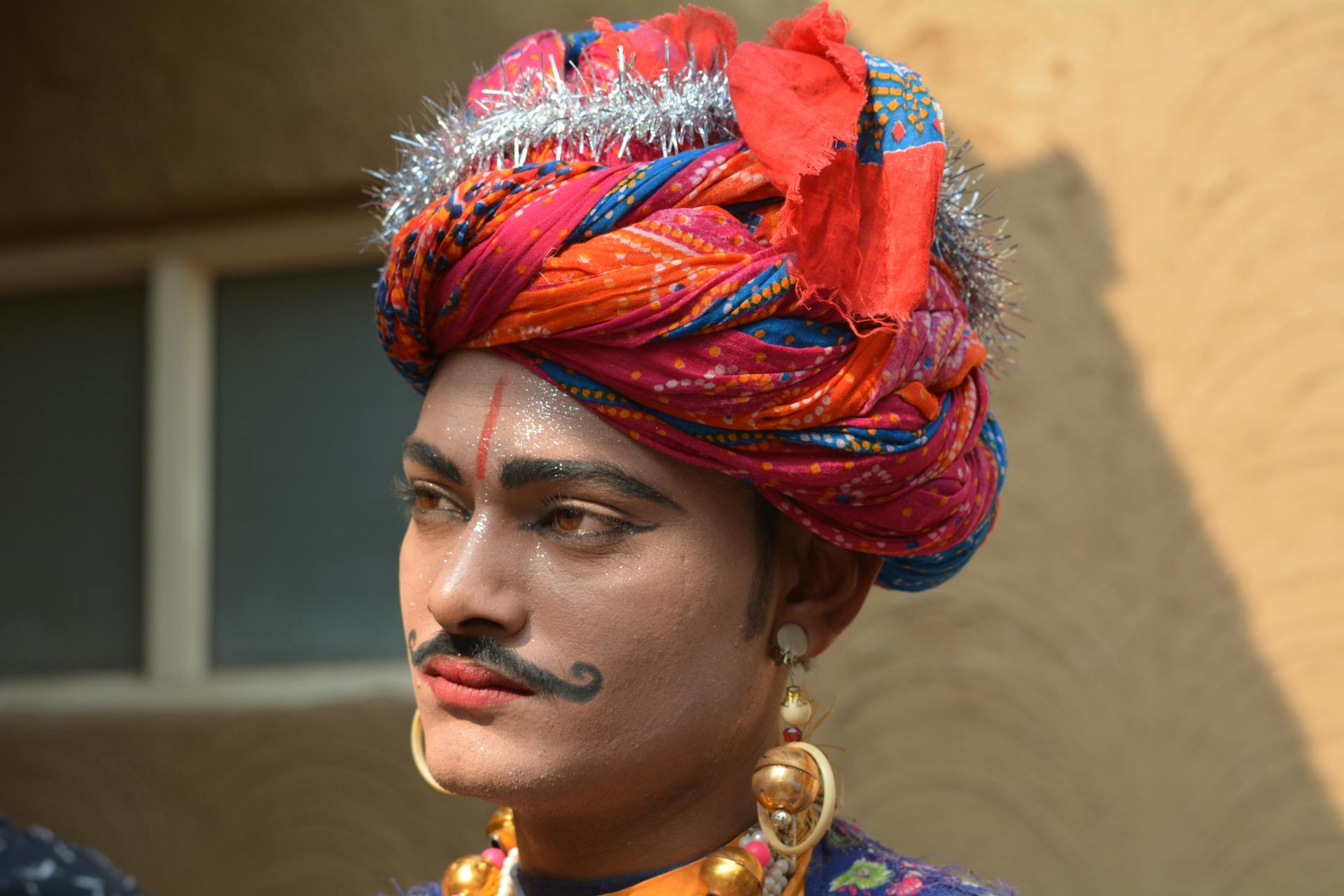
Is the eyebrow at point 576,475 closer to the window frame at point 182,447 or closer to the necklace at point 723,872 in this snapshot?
the necklace at point 723,872

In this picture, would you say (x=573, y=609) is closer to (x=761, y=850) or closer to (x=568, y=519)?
(x=568, y=519)

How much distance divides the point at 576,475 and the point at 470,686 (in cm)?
28

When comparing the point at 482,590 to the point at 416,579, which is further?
A: the point at 416,579

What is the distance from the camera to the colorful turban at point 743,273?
1.49 meters

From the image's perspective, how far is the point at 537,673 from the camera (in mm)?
1494

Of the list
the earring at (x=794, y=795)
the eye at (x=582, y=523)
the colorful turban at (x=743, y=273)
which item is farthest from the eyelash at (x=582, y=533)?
the earring at (x=794, y=795)

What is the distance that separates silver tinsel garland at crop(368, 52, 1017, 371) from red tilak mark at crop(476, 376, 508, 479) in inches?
11.5

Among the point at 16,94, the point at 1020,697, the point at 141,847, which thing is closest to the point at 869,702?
the point at 1020,697

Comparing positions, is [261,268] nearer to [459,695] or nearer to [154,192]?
[154,192]

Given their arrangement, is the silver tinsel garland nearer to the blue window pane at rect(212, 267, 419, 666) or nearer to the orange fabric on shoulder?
the orange fabric on shoulder

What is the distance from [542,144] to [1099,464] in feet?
5.47

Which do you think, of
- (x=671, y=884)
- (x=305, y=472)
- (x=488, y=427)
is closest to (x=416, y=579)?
(x=488, y=427)

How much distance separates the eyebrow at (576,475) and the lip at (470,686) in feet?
0.74

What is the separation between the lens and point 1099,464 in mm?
2809
